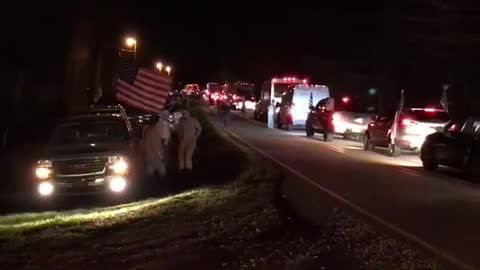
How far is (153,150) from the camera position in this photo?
65.7 ft

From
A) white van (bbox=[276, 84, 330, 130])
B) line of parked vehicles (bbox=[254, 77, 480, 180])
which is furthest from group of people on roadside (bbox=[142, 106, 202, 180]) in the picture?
white van (bbox=[276, 84, 330, 130])

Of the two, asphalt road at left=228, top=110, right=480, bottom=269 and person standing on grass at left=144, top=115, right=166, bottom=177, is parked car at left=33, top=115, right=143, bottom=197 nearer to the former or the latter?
person standing on grass at left=144, top=115, right=166, bottom=177

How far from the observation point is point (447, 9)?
36.5m

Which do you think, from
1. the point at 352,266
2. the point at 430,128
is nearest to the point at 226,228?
the point at 352,266

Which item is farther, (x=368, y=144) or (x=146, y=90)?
(x=368, y=144)

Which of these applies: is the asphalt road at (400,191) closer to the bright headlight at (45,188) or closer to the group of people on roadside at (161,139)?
the group of people on roadside at (161,139)

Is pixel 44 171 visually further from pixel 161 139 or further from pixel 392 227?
pixel 392 227

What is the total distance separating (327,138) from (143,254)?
25107 millimetres

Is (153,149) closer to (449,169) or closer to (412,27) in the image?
(449,169)

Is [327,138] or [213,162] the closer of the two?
[213,162]

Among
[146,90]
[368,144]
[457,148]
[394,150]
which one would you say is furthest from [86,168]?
[368,144]

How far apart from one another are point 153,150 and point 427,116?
10981 mm

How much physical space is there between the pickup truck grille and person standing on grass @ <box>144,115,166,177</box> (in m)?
3.39

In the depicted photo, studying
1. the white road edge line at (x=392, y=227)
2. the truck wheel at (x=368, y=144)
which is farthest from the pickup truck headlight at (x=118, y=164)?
the truck wheel at (x=368, y=144)
